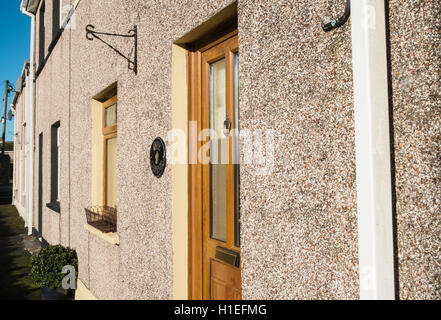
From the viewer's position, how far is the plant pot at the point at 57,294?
17.2 ft

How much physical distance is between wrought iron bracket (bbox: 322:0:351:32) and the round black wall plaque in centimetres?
168

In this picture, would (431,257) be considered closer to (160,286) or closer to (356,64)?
(356,64)

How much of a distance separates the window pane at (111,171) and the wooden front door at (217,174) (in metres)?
2.04

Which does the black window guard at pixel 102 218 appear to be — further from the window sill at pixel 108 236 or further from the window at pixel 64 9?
the window at pixel 64 9

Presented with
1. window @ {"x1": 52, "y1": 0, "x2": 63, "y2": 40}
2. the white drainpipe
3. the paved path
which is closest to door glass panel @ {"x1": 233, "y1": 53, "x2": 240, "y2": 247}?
the paved path

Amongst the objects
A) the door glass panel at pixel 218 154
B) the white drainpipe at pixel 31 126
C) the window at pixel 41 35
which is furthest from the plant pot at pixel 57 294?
the window at pixel 41 35

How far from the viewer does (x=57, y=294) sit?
5.37 meters

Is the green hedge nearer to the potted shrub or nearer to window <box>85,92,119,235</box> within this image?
the potted shrub

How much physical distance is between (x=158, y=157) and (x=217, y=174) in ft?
2.13

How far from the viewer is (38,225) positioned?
9.69 meters

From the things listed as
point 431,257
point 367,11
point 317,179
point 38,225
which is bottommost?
point 38,225
